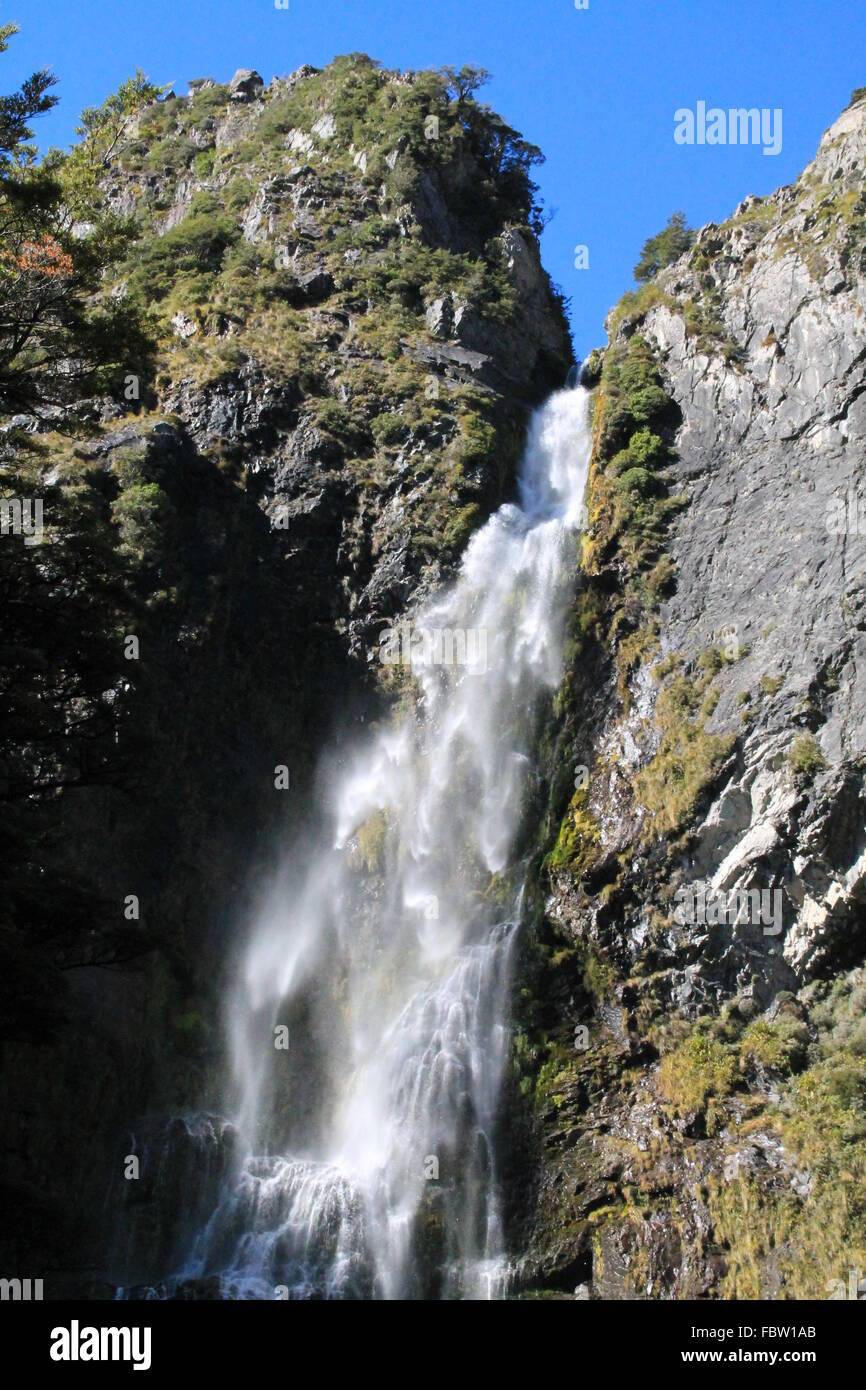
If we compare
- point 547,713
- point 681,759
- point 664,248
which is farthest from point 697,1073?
point 664,248

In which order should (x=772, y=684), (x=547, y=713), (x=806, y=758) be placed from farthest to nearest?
(x=547, y=713) → (x=772, y=684) → (x=806, y=758)

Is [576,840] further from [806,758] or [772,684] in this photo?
[806,758]

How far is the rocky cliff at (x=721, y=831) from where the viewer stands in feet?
64.2

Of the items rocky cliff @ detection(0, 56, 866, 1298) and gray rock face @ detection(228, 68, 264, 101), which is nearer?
rocky cliff @ detection(0, 56, 866, 1298)

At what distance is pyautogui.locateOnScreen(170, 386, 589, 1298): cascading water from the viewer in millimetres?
21312

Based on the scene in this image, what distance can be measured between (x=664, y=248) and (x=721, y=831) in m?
29.1

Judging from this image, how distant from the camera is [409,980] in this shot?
25.5 metres

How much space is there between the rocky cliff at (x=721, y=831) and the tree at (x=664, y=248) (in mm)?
11612

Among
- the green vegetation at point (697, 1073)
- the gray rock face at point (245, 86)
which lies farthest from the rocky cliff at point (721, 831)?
the gray rock face at point (245, 86)

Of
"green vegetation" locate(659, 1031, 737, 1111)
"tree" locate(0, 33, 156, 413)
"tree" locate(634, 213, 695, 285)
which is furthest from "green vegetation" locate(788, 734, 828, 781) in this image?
"tree" locate(634, 213, 695, 285)

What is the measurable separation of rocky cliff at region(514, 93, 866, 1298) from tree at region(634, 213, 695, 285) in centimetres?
1161

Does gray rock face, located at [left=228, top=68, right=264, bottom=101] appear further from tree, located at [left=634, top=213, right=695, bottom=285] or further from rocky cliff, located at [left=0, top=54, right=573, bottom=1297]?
tree, located at [left=634, top=213, right=695, bottom=285]
